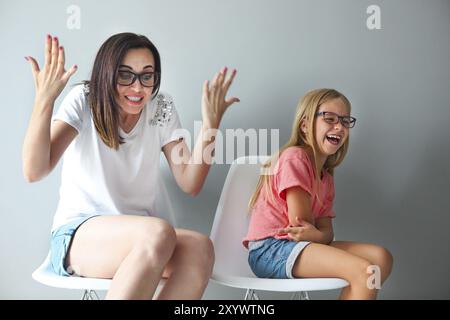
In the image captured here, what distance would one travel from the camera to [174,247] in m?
1.38

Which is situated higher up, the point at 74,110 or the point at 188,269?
the point at 74,110

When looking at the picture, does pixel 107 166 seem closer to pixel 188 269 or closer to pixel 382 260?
pixel 188 269

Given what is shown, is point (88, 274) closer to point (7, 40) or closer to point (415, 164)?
point (7, 40)

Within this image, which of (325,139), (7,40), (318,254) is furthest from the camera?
(7,40)

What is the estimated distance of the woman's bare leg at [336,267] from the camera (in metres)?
1.44

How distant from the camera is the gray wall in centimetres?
188

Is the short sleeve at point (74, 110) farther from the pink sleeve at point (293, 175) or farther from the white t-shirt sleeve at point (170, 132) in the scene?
the pink sleeve at point (293, 175)

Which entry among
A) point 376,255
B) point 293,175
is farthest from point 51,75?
point 376,255

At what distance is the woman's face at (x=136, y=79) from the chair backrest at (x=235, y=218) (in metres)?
0.36

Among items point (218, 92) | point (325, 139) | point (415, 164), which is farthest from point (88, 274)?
point (415, 164)

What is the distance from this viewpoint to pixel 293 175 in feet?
5.17

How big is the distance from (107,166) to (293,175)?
490 millimetres

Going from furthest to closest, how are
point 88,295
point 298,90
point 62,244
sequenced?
point 298,90 < point 88,295 < point 62,244

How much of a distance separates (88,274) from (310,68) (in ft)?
3.19
